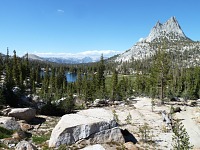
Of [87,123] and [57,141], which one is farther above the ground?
[87,123]

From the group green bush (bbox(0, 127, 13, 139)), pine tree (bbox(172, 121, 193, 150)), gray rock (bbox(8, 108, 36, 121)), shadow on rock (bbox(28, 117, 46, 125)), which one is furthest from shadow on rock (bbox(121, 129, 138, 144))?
gray rock (bbox(8, 108, 36, 121))

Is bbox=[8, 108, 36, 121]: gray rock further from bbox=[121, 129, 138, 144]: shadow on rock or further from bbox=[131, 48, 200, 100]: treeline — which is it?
bbox=[131, 48, 200, 100]: treeline

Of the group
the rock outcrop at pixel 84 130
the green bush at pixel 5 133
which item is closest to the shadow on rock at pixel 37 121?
the green bush at pixel 5 133

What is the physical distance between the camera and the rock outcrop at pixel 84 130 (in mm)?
23053

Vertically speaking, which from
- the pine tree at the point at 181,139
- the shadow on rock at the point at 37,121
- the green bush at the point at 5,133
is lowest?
the shadow on rock at the point at 37,121

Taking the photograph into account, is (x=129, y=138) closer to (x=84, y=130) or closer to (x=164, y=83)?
(x=84, y=130)

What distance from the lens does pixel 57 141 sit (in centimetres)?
2270

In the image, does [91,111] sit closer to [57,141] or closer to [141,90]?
[57,141]

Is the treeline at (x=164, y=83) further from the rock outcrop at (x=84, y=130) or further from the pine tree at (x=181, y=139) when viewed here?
the pine tree at (x=181, y=139)

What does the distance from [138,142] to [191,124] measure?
17.6 meters

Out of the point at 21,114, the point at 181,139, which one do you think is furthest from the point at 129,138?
the point at 21,114

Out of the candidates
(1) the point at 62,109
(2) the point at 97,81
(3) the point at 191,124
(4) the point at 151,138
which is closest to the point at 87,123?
(4) the point at 151,138

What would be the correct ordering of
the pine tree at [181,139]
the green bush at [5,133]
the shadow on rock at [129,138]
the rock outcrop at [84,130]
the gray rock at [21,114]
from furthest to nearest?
the gray rock at [21,114] < the shadow on rock at [129,138] < the green bush at [5,133] < the rock outcrop at [84,130] < the pine tree at [181,139]

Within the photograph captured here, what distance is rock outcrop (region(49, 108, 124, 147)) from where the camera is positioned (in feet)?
75.6
